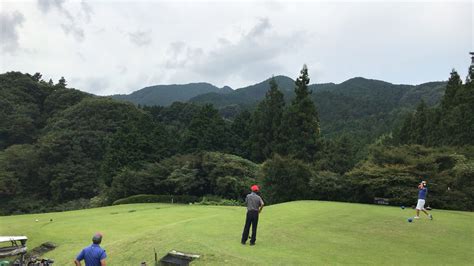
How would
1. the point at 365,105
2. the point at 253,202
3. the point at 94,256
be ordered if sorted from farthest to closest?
the point at 365,105
the point at 253,202
the point at 94,256

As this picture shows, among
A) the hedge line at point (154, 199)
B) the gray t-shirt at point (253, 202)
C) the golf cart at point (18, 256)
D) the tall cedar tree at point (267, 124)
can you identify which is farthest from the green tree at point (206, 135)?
the gray t-shirt at point (253, 202)

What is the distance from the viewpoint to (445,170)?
27.0 meters

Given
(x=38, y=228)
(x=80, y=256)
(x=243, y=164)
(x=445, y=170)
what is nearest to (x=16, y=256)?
(x=38, y=228)

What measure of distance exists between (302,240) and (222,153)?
113ft

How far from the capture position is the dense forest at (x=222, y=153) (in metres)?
28.5

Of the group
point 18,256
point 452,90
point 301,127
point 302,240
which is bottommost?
point 18,256

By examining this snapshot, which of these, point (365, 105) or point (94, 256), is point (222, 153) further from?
point (365, 105)

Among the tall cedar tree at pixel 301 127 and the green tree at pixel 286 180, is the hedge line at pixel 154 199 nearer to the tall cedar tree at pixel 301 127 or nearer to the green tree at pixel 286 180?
the green tree at pixel 286 180

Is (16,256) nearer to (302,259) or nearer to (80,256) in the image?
(80,256)

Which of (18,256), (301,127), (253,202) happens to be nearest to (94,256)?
Answer: (253,202)

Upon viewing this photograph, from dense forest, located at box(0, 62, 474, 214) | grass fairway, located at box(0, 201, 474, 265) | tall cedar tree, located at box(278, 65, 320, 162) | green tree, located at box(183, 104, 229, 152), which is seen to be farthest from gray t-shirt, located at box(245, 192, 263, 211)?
green tree, located at box(183, 104, 229, 152)

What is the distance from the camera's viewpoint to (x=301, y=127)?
46.8 meters

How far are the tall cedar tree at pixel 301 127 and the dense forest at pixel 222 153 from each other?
12cm

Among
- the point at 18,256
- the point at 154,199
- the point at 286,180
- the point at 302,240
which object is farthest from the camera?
the point at 154,199
